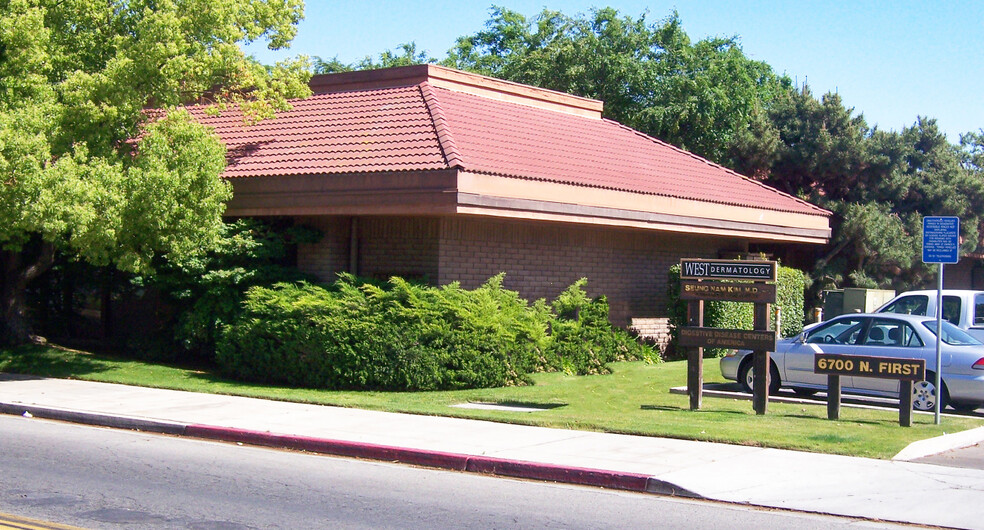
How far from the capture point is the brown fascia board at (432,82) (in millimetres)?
22672

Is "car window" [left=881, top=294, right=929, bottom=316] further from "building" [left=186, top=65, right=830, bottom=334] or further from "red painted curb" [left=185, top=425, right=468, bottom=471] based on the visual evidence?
"red painted curb" [left=185, top=425, right=468, bottom=471]

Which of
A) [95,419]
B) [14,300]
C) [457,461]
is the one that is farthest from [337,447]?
[14,300]

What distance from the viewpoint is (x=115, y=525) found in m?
8.03

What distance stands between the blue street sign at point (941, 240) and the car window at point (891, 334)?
1843 mm

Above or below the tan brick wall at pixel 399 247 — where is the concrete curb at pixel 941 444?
below

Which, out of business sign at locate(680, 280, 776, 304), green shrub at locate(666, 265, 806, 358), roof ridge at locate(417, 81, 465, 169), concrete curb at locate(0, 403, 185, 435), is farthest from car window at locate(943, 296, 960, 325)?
concrete curb at locate(0, 403, 185, 435)

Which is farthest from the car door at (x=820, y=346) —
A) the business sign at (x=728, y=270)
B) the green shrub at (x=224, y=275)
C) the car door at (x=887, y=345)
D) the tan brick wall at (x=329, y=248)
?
the green shrub at (x=224, y=275)

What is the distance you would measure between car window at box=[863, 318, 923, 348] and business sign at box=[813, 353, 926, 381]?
6.64ft

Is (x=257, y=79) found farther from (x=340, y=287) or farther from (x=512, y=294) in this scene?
(x=512, y=294)

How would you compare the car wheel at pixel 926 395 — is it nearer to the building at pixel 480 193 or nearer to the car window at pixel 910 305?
the car window at pixel 910 305

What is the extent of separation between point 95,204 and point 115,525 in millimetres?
9184

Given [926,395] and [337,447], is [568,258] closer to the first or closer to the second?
[926,395]

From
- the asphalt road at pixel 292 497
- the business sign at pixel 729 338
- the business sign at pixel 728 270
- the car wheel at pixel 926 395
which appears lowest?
the asphalt road at pixel 292 497

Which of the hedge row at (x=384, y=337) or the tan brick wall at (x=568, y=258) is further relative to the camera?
the tan brick wall at (x=568, y=258)
